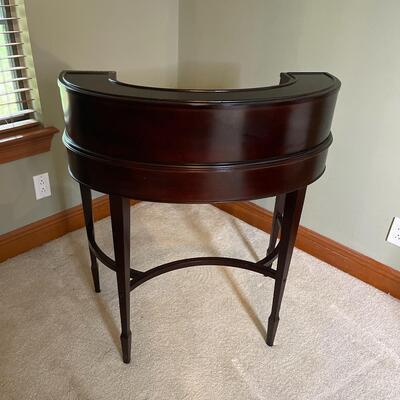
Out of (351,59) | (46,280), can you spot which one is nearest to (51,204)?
(46,280)

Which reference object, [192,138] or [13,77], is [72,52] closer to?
[13,77]

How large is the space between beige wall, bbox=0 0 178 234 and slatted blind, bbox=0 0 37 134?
64 millimetres

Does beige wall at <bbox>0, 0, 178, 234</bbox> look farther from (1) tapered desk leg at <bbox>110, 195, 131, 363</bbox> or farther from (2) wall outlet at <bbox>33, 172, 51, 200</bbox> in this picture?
(1) tapered desk leg at <bbox>110, 195, 131, 363</bbox>

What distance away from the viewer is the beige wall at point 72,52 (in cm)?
159

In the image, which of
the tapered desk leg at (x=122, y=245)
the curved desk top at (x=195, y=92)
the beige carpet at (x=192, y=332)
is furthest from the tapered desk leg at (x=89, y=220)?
the curved desk top at (x=195, y=92)

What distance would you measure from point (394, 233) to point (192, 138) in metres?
1.05

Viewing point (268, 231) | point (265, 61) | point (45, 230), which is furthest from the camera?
point (268, 231)

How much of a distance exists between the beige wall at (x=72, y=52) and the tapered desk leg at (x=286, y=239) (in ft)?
3.41

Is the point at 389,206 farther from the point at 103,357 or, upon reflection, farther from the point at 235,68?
the point at 103,357

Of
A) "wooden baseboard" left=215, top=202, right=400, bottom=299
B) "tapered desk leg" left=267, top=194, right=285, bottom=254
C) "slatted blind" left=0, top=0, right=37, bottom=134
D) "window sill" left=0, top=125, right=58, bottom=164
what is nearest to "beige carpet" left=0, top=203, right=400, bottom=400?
"wooden baseboard" left=215, top=202, right=400, bottom=299

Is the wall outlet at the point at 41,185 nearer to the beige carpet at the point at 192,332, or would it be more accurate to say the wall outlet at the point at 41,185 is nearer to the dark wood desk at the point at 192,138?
the beige carpet at the point at 192,332

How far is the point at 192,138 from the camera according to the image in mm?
918

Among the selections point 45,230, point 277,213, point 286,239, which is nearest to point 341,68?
point 277,213

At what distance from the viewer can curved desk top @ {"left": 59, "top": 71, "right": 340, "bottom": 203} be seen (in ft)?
2.97
